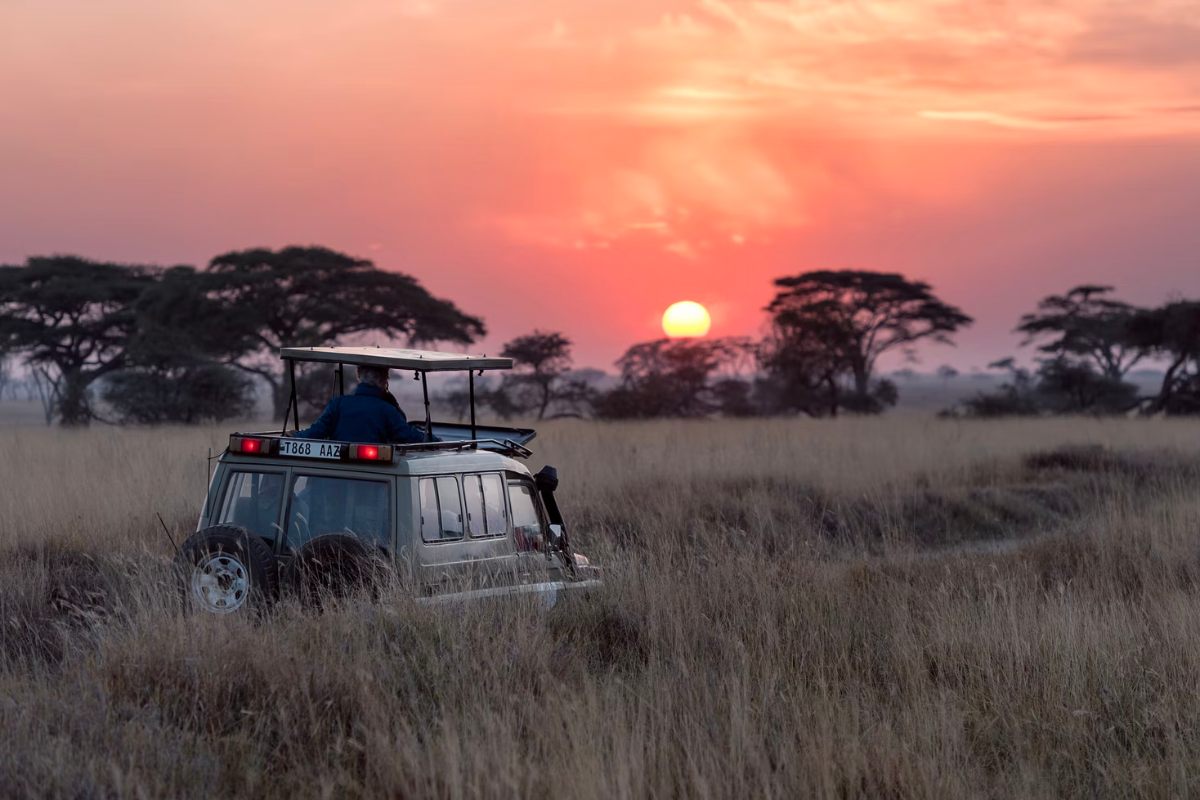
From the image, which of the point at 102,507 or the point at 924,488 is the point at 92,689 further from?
the point at 924,488

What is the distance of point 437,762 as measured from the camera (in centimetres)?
453

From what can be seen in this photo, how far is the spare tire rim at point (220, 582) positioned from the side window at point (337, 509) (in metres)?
0.33

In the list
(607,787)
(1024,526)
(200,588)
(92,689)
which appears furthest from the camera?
(1024,526)

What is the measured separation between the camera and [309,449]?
6.14m

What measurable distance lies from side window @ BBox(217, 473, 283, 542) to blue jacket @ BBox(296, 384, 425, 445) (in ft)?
1.50

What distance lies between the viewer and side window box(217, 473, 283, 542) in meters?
6.38

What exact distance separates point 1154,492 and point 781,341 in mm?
23978

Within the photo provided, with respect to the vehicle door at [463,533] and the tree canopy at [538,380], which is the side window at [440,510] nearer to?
the vehicle door at [463,533]

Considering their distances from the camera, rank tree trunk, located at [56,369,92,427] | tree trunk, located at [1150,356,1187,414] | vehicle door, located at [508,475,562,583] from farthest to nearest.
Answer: tree trunk, located at [1150,356,1187,414] < tree trunk, located at [56,369,92,427] < vehicle door, located at [508,475,562,583]

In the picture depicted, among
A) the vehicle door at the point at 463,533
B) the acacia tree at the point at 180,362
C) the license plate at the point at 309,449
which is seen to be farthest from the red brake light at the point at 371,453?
the acacia tree at the point at 180,362

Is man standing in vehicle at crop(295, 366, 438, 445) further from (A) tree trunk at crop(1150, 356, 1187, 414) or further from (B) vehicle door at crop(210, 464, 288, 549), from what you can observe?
(A) tree trunk at crop(1150, 356, 1187, 414)

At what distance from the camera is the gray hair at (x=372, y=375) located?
702cm

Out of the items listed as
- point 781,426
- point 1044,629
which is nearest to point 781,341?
point 781,426

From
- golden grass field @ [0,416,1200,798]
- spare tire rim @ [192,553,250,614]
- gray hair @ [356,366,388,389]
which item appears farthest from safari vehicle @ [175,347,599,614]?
gray hair @ [356,366,388,389]
